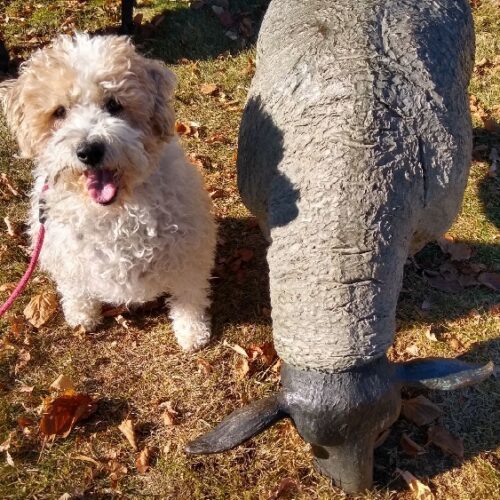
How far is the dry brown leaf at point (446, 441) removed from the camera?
10.9ft

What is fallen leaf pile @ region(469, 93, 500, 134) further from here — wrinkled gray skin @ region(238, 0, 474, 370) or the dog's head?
the dog's head

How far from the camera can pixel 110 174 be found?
110 inches

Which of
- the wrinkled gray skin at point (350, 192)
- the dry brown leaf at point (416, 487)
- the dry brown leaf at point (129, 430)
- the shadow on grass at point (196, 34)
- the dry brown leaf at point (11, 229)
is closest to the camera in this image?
the wrinkled gray skin at point (350, 192)

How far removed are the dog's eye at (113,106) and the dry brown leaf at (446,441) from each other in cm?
251

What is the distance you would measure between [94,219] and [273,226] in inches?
40.5

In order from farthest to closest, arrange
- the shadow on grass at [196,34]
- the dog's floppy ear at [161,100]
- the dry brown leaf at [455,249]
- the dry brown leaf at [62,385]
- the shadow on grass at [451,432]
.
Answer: the shadow on grass at [196,34] → the dry brown leaf at [455,249] → the dry brown leaf at [62,385] → the shadow on grass at [451,432] → the dog's floppy ear at [161,100]

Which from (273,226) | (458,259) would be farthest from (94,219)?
(458,259)

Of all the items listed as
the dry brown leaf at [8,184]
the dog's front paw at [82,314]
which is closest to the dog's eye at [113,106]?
the dog's front paw at [82,314]

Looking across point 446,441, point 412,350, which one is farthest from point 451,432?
point 412,350

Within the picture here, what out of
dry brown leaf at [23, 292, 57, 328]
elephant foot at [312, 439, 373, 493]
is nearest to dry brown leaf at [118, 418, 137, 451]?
dry brown leaf at [23, 292, 57, 328]

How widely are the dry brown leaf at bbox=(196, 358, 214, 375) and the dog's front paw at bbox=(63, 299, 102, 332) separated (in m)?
0.79

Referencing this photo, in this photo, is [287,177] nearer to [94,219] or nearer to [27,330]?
[94,219]

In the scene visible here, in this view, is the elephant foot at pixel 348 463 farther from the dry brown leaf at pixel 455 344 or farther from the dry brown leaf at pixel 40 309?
the dry brown leaf at pixel 40 309

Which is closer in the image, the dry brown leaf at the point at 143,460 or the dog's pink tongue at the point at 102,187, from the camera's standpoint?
the dog's pink tongue at the point at 102,187
